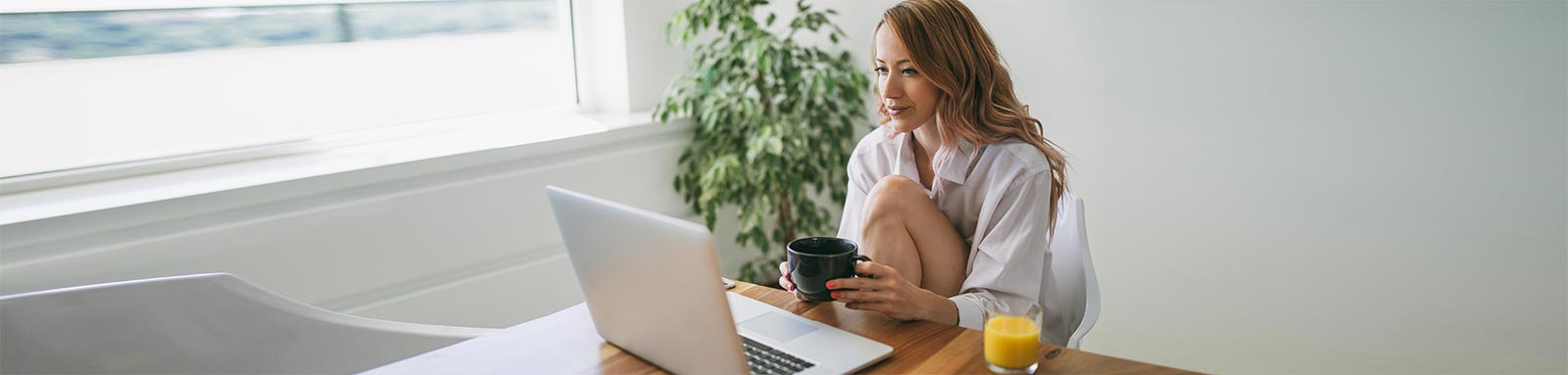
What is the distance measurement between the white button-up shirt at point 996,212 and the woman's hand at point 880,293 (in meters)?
0.17

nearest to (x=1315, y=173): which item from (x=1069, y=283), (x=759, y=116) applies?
(x=1069, y=283)

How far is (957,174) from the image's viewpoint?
1729mm

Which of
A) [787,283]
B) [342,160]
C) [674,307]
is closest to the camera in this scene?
[674,307]

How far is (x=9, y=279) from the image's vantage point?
6.37ft

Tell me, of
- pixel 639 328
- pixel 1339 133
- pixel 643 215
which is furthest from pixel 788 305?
pixel 1339 133

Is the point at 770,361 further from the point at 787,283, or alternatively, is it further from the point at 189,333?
the point at 189,333

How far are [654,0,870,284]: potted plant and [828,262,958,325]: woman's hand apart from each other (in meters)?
1.43

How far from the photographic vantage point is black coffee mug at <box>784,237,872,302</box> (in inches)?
53.0

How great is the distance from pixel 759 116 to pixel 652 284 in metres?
1.83

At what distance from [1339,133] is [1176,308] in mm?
613

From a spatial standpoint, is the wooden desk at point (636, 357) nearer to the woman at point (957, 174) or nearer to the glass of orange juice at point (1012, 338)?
the glass of orange juice at point (1012, 338)

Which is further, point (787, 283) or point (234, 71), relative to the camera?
point (234, 71)

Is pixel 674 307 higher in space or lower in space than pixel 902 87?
lower

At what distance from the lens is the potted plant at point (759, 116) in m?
2.85
